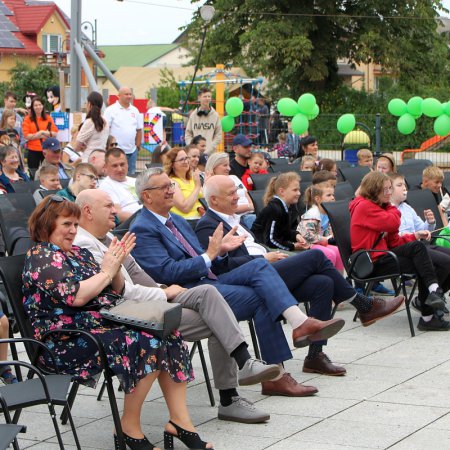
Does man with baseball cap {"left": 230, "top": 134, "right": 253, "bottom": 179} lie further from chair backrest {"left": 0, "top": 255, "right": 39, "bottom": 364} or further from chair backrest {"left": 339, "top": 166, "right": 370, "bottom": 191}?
chair backrest {"left": 0, "top": 255, "right": 39, "bottom": 364}

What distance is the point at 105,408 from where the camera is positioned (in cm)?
612

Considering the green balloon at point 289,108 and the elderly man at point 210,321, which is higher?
the green balloon at point 289,108

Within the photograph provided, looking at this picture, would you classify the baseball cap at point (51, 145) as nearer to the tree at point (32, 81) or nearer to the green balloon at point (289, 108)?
the green balloon at point (289, 108)

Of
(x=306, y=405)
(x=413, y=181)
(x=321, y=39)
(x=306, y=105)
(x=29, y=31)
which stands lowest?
(x=306, y=405)

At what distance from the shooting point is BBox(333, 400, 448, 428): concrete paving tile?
226 inches

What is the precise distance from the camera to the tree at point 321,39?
41438mm

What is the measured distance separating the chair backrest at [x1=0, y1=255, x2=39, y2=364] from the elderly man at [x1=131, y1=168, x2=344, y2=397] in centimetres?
99

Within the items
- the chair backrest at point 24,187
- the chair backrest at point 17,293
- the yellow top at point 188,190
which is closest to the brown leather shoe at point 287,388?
the chair backrest at point 17,293

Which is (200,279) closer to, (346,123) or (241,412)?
(241,412)

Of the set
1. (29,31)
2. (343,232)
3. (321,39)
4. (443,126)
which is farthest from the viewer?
(29,31)

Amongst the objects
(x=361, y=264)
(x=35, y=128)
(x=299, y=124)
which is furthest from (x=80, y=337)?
(x=299, y=124)

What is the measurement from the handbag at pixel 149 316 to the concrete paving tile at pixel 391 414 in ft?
4.05

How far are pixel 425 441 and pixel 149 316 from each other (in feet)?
5.05

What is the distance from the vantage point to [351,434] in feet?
18.1
